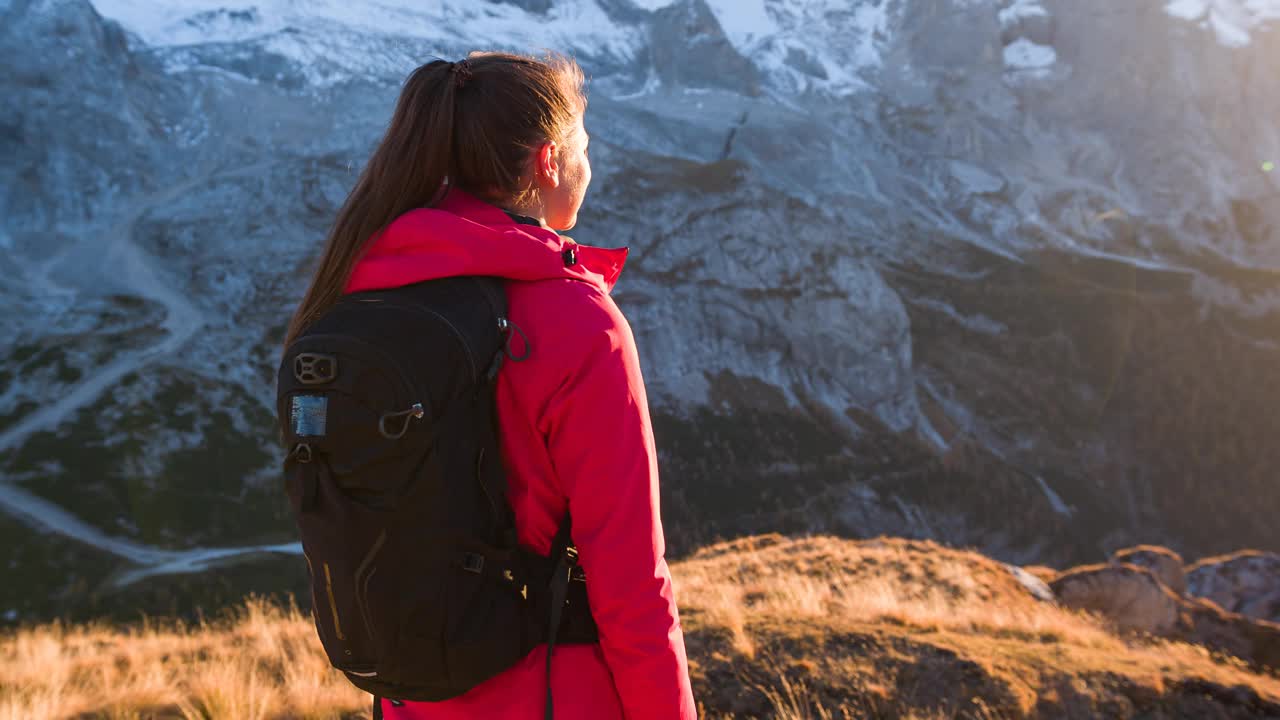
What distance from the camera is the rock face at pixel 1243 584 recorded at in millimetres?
13047

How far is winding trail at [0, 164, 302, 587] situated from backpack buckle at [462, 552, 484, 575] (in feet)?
131

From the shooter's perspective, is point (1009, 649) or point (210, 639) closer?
point (1009, 649)

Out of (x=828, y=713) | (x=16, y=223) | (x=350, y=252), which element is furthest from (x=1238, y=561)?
(x=16, y=223)

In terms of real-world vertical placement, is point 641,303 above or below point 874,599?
below

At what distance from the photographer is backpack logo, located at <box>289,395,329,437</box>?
1.67 m

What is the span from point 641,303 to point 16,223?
59.2 meters

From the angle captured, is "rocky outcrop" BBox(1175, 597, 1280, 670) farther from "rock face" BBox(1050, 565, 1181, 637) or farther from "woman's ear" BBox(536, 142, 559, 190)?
"woman's ear" BBox(536, 142, 559, 190)

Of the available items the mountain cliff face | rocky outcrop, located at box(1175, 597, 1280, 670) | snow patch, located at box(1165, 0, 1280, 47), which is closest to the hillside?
rocky outcrop, located at box(1175, 597, 1280, 670)

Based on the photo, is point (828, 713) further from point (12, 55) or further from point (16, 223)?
point (12, 55)

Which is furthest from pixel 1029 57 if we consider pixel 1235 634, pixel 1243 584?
pixel 1235 634

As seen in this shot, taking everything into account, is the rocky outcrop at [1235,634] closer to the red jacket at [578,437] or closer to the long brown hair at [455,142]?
the red jacket at [578,437]

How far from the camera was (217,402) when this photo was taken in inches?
2191

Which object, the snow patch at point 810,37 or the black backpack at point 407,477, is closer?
the black backpack at point 407,477

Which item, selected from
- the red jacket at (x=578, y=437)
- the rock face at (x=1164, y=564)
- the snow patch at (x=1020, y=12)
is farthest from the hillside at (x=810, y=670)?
the snow patch at (x=1020, y=12)
